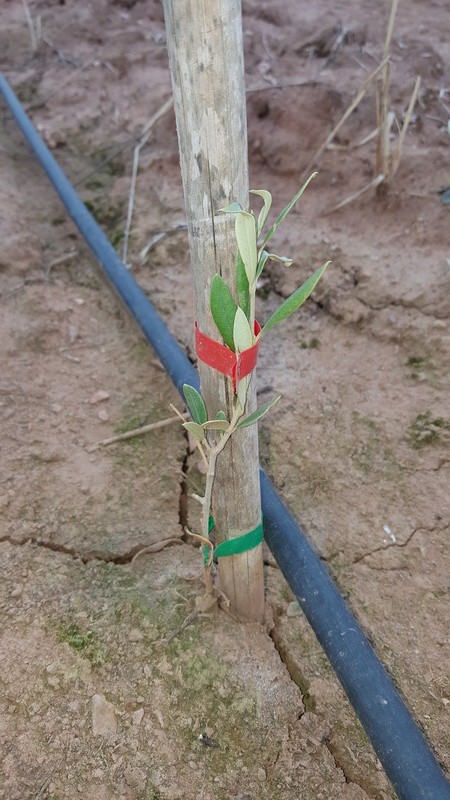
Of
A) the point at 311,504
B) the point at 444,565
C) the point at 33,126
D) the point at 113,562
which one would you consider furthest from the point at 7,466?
the point at 33,126

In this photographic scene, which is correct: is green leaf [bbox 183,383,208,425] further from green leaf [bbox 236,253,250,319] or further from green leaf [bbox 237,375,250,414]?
green leaf [bbox 236,253,250,319]

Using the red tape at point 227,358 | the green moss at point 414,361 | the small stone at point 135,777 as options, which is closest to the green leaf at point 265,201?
the red tape at point 227,358

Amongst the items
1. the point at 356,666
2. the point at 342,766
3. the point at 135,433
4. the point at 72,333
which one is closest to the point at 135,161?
the point at 72,333

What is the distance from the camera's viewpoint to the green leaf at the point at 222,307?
1001 millimetres

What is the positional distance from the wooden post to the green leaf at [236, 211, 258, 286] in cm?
10

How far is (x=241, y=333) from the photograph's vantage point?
1.01 metres

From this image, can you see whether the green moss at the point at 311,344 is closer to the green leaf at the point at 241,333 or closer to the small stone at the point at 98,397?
the small stone at the point at 98,397

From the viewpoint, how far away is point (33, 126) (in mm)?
3648

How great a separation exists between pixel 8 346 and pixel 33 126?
2005 mm

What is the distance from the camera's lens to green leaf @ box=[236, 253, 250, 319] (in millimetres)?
1016

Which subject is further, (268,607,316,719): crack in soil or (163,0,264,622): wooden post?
(268,607,316,719): crack in soil

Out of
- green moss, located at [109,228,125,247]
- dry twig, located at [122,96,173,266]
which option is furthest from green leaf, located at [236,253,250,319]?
green moss, located at [109,228,125,247]

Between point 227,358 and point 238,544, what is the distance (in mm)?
475

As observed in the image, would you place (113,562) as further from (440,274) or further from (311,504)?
(440,274)
